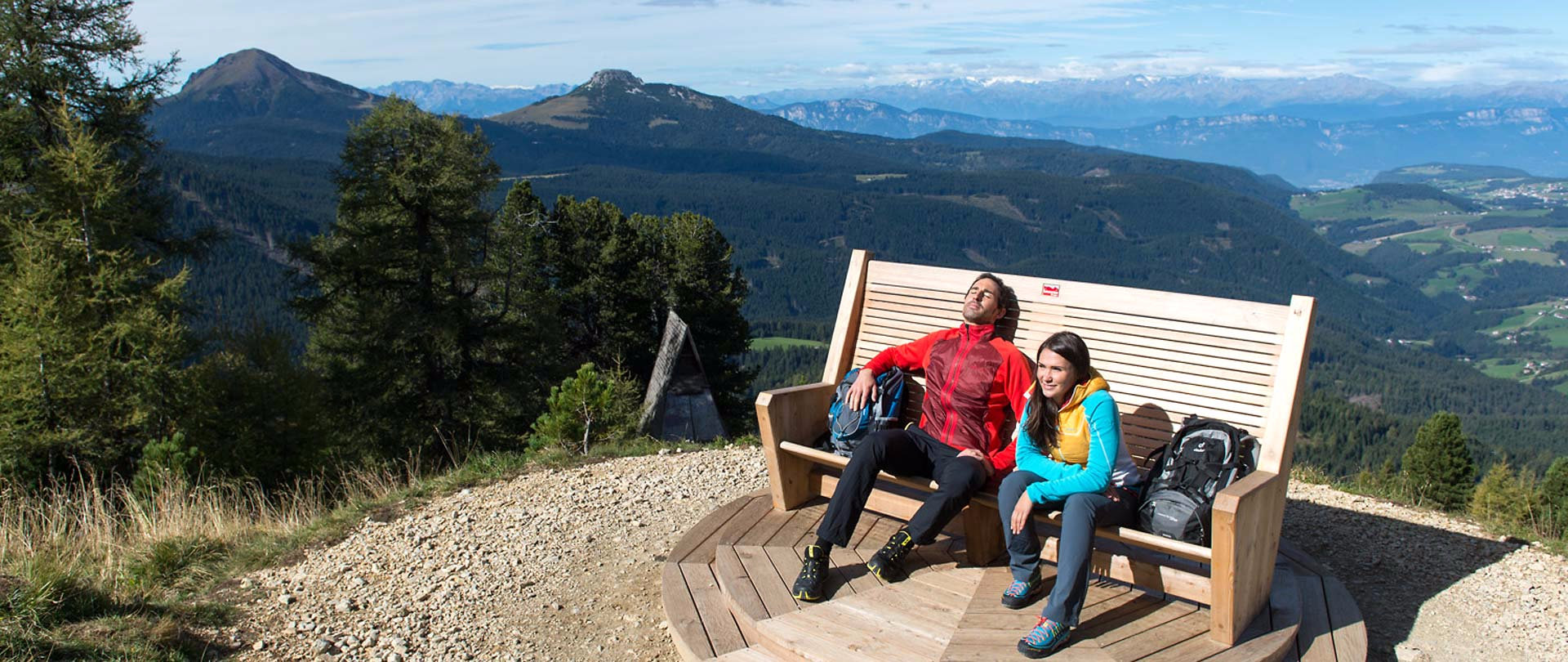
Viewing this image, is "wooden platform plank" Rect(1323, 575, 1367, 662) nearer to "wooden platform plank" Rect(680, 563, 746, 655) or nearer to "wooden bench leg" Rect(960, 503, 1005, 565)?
"wooden bench leg" Rect(960, 503, 1005, 565)

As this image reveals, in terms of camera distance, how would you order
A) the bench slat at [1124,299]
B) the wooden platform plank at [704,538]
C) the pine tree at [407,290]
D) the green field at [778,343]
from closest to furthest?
the bench slat at [1124,299] < the wooden platform plank at [704,538] < the pine tree at [407,290] < the green field at [778,343]

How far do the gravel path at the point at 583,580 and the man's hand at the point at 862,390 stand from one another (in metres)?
1.40

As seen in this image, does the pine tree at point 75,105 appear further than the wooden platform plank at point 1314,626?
Yes

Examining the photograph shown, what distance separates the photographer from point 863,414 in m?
4.99

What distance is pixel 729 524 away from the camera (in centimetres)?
502

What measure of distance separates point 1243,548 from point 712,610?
2187mm

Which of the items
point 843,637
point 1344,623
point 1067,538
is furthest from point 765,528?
point 1344,623

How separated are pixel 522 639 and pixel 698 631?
0.93m

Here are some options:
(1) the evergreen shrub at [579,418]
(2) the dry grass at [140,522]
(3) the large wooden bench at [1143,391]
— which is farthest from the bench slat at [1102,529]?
(1) the evergreen shrub at [579,418]

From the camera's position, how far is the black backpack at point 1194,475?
12.5ft

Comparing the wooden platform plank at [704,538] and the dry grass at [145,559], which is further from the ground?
the wooden platform plank at [704,538]

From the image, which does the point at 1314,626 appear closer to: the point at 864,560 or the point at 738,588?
the point at 864,560

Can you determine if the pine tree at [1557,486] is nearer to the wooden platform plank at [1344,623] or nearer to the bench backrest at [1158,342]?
the wooden platform plank at [1344,623]

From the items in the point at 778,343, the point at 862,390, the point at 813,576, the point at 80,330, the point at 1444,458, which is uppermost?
the point at 862,390
